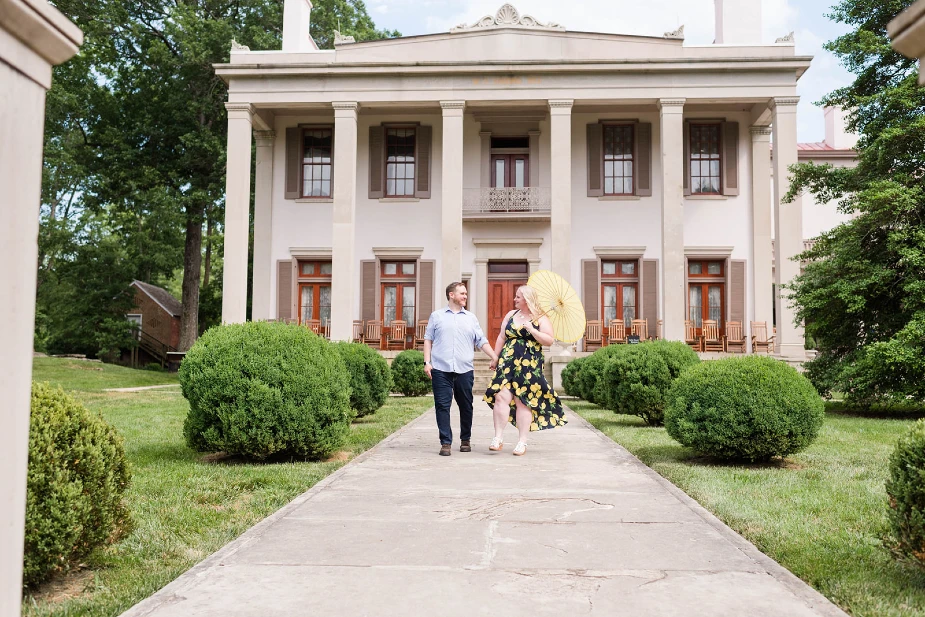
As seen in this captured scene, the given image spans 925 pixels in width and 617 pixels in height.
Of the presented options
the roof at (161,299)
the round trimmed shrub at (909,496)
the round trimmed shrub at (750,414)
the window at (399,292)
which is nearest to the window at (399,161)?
the window at (399,292)

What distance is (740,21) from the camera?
76.8 feet

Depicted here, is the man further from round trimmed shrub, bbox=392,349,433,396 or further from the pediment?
the pediment

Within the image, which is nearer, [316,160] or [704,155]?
[704,155]

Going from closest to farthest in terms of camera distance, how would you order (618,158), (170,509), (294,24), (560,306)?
Answer: (170,509) < (560,306) < (618,158) < (294,24)

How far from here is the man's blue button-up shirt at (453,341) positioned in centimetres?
782

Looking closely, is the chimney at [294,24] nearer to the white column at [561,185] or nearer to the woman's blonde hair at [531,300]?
the white column at [561,185]

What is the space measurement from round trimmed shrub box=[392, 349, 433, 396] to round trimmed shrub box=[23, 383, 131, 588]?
44.5 ft

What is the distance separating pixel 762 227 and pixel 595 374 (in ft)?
41.9

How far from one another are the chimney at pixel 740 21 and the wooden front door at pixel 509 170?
6.93 metres

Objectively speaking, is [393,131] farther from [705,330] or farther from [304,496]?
[304,496]

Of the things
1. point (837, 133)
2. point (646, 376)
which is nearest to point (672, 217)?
point (646, 376)

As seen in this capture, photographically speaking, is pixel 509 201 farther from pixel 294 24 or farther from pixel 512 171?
pixel 294 24

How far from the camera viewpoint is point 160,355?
3503 cm

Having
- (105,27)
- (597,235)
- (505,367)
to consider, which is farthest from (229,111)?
(505,367)
